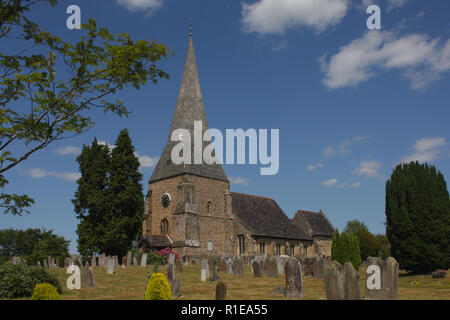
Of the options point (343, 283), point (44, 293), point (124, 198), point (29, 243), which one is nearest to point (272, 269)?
point (343, 283)

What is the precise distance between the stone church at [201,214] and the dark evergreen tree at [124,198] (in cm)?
443

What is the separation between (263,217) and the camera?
45.8m

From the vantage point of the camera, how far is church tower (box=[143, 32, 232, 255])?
38562 millimetres

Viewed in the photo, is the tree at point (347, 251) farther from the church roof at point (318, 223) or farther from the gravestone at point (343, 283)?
the church roof at point (318, 223)

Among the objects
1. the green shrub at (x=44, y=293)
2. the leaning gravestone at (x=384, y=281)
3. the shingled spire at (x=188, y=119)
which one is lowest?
the leaning gravestone at (x=384, y=281)

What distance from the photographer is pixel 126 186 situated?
34156mm

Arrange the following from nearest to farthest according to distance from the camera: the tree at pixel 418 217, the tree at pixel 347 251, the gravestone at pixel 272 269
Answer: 1. the gravestone at pixel 272 269
2. the tree at pixel 347 251
3. the tree at pixel 418 217

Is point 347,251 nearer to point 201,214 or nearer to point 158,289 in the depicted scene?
point 158,289

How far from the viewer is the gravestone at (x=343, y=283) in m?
10.8

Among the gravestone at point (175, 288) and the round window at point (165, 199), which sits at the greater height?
the round window at point (165, 199)

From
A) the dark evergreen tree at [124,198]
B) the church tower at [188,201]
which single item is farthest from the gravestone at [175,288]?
the church tower at [188,201]
